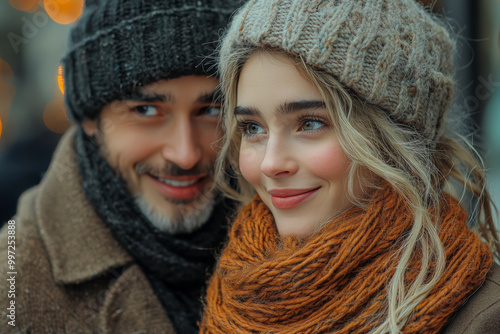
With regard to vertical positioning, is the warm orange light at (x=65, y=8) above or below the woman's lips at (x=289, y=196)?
above

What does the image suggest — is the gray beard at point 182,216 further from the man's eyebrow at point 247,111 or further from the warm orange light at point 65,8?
the warm orange light at point 65,8

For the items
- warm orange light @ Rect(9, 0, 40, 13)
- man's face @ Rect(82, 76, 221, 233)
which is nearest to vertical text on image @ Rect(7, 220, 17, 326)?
man's face @ Rect(82, 76, 221, 233)

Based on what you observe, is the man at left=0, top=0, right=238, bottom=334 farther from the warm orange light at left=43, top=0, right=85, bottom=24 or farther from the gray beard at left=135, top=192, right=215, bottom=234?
the warm orange light at left=43, top=0, right=85, bottom=24

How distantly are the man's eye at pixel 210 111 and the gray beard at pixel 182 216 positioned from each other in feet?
1.41

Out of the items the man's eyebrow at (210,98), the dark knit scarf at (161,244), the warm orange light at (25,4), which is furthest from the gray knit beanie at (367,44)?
the warm orange light at (25,4)

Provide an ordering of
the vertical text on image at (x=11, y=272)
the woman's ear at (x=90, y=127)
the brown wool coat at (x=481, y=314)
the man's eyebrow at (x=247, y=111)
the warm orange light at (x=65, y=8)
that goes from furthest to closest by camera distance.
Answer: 1. the warm orange light at (x=65, y=8)
2. the woman's ear at (x=90, y=127)
3. the vertical text on image at (x=11, y=272)
4. the man's eyebrow at (x=247, y=111)
5. the brown wool coat at (x=481, y=314)

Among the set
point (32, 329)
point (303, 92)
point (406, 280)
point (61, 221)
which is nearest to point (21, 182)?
point (61, 221)

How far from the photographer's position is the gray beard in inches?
97.6

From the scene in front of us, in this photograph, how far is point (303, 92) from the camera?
1714 mm

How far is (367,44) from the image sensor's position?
66.5 inches

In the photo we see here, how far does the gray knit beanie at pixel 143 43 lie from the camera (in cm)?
227

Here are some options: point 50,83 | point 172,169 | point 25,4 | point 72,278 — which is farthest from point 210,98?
point 50,83

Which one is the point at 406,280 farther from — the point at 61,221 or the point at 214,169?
the point at 61,221

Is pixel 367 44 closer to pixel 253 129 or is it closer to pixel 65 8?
pixel 253 129
